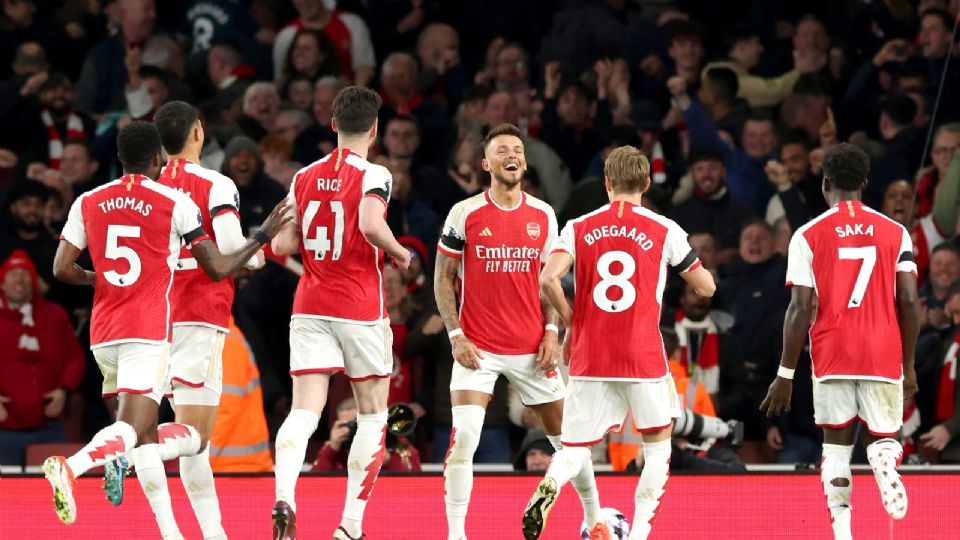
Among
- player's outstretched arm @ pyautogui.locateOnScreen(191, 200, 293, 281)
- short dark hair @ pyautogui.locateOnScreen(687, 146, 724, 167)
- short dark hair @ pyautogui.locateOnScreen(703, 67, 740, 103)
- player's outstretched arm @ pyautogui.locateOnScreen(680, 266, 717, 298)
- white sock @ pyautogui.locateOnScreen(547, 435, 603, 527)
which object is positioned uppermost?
short dark hair @ pyautogui.locateOnScreen(703, 67, 740, 103)

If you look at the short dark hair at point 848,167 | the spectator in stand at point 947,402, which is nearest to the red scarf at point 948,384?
the spectator in stand at point 947,402

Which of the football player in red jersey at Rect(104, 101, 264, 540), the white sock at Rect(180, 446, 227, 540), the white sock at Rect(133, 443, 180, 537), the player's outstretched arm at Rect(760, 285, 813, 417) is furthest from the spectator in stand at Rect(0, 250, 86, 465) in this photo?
the player's outstretched arm at Rect(760, 285, 813, 417)

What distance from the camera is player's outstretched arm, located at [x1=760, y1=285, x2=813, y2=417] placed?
26.7ft

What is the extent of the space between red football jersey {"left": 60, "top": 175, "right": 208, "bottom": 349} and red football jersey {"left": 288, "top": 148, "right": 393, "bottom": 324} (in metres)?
0.53

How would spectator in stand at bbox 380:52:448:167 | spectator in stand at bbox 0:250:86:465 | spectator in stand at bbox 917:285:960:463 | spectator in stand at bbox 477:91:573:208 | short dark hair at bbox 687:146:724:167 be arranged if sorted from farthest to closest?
spectator in stand at bbox 380:52:448:167 → spectator in stand at bbox 477:91:573:208 → short dark hair at bbox 687:146:724:167 → spectator in stand at bbox 0:250:86:465 → spectator in stand at bbox 917:285:960:463

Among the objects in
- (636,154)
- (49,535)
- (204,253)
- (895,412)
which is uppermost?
(636,154)

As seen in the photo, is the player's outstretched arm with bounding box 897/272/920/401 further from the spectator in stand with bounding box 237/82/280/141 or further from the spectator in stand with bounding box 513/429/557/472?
the spectator in stand with bounding box 237/82/280/141

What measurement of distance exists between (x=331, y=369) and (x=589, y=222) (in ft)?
4.46

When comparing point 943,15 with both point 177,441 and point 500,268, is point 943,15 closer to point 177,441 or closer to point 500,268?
point 500,268

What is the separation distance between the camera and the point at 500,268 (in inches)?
324

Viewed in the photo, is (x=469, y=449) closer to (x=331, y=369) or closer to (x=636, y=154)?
(x=331, y=369)

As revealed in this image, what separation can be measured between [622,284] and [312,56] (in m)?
6.83

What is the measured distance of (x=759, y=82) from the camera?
13.8 meters

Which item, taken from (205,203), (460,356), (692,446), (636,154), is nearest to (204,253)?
(205,203)
